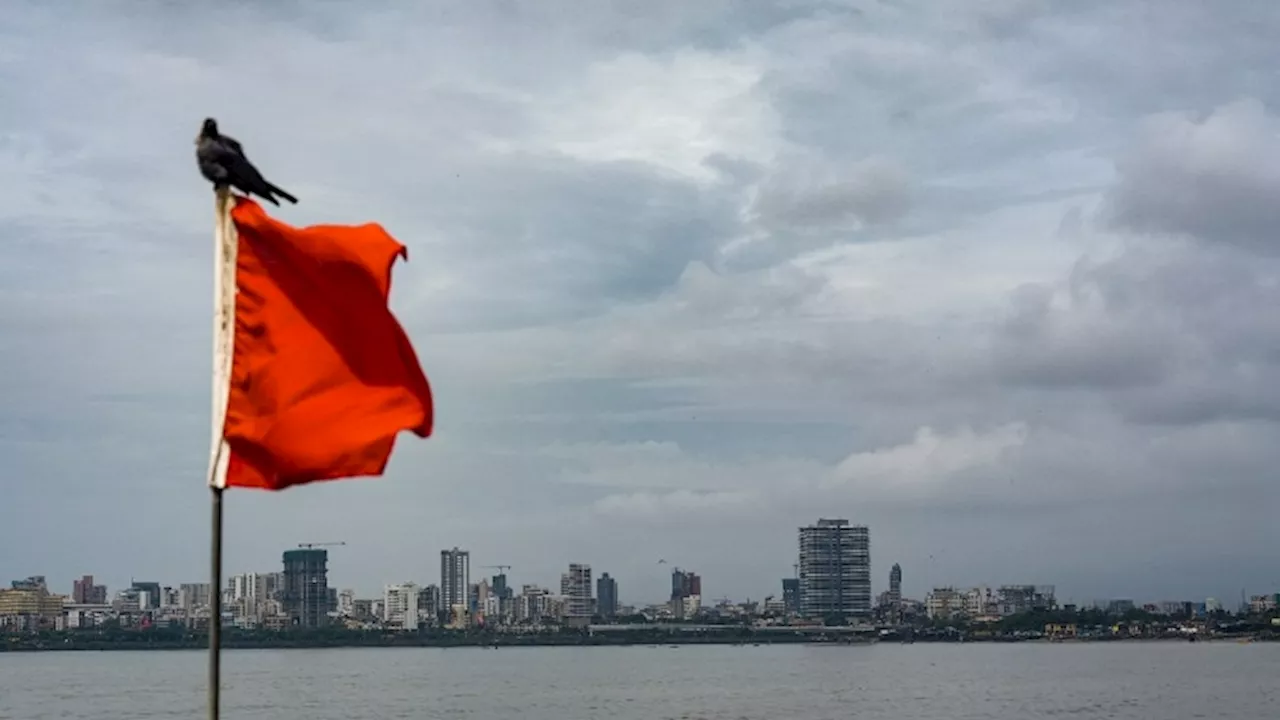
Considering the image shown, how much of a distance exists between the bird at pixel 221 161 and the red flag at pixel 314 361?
112 mm

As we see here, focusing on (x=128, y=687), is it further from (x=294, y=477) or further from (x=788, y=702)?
(x=294, y=477)

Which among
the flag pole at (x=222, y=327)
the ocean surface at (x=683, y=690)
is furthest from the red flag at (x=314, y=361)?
the ocean surface at (x=683, y=690)

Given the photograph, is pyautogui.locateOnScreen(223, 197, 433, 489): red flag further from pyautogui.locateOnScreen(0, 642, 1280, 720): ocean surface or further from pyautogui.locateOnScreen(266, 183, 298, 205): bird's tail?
pyautogui.locateOnScreen(0, 642, 1280, 720): ocean surface

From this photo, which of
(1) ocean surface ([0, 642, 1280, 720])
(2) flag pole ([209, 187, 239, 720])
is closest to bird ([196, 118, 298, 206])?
(2) flag pole ([209, 187, 239, 720])

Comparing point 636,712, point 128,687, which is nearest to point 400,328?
point 636,712

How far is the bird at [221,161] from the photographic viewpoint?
21.9ft

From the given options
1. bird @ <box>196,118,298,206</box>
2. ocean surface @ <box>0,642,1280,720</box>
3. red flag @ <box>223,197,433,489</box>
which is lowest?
ocean surface @ <box>0,642,1280,720</box>

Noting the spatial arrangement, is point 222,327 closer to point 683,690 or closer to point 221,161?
point 221,161

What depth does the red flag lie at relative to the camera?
22.4ft

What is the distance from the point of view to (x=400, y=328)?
7250mm

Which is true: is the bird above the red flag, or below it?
above

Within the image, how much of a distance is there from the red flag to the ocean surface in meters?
57.7

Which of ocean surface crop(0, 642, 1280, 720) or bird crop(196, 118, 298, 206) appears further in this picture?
ocean surface crop(0, 642, 1280, 720)

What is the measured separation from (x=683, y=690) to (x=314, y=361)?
3171 inches
